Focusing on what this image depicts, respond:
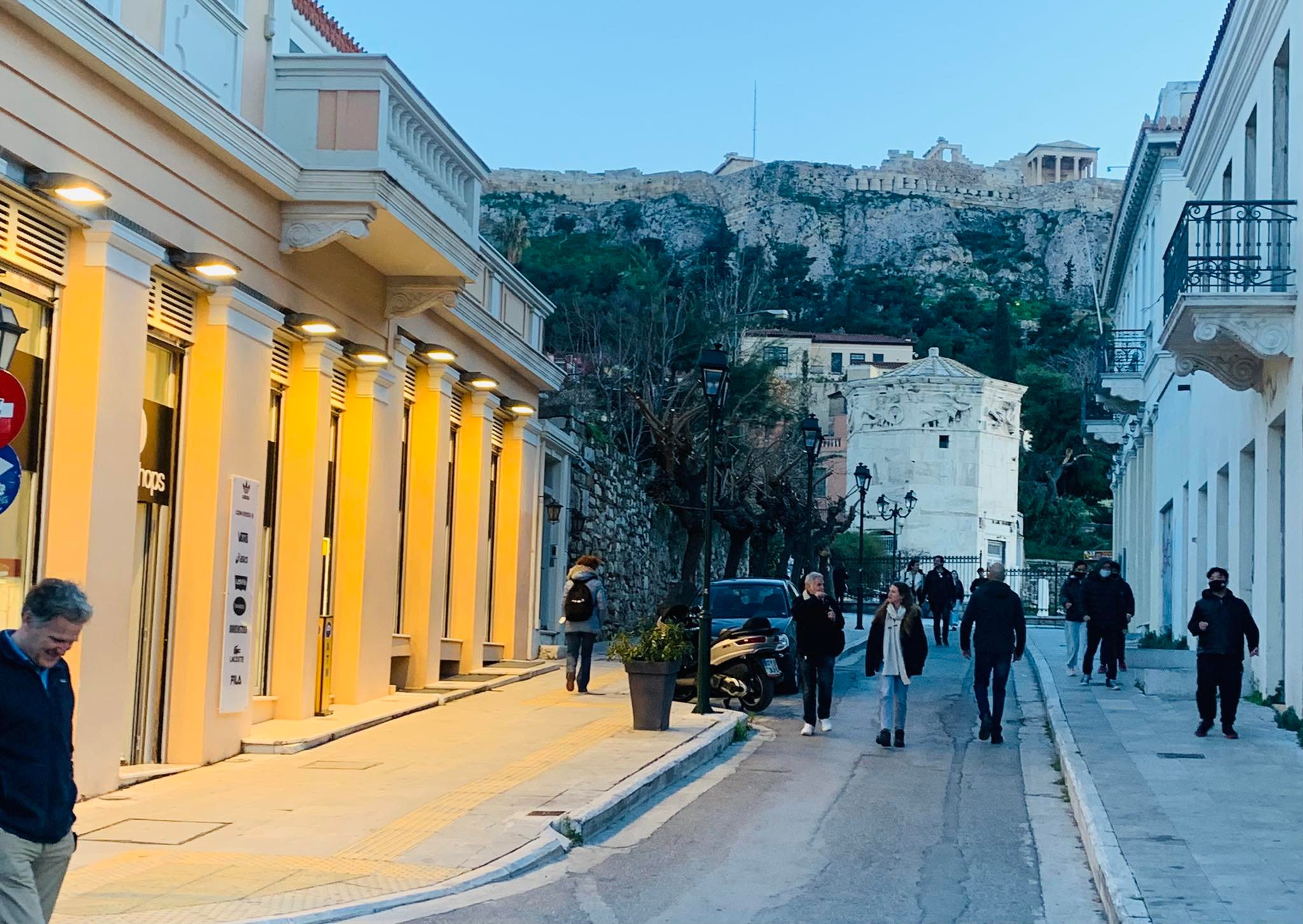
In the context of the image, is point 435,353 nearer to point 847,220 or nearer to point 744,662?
point 744,662

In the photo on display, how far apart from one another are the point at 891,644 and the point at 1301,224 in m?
6.17

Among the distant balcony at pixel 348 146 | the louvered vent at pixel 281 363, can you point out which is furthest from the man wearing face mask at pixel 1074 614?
the louvered vent at pixel 281 363

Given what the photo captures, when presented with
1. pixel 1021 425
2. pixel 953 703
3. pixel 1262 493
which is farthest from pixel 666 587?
pixel 1021 425

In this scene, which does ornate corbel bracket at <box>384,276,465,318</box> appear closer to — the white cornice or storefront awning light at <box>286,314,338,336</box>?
storefront awning light at <box>286,314,338,336</box>

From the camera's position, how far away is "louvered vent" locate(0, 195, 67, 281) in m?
9.99

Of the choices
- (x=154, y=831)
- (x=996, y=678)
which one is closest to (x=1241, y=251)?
(x=996, y=678)

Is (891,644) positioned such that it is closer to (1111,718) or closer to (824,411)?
(1111,718)

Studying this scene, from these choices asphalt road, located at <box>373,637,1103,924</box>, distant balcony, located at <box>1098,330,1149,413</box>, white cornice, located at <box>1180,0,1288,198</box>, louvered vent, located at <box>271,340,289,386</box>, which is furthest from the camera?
distant balcony, located at <box>1098,330,1149,413</box>

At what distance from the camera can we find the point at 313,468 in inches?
592

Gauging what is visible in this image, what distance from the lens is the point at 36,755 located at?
500 centimetres

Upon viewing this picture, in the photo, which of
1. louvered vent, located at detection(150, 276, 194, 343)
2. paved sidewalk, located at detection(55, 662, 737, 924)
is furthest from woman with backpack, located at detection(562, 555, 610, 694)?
louvered vent, located at detection(150, 276, 194, 343)

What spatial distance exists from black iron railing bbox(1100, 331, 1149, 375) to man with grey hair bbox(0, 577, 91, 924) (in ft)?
104

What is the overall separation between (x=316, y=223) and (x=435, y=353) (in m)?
4.90

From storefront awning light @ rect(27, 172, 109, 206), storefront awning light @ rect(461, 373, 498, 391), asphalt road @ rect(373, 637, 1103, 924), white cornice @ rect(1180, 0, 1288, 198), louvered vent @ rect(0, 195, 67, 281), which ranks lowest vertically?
asphalt road @ rect(373, 637, 1103, 924)
